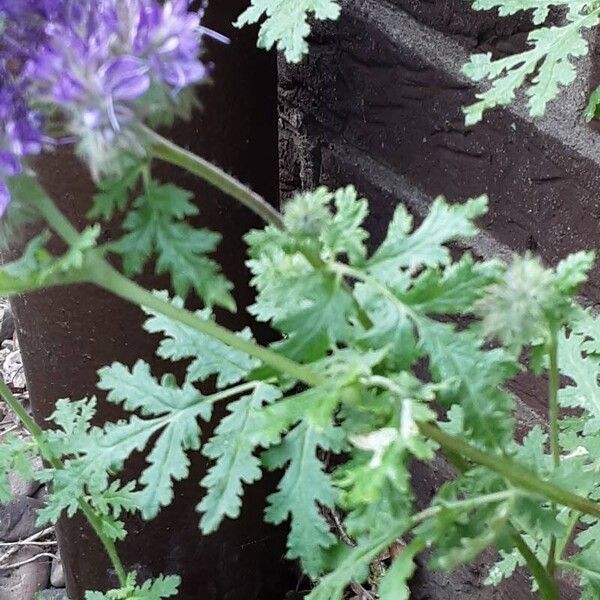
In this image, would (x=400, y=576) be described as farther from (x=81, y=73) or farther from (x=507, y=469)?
Result: (x=81, y=73)

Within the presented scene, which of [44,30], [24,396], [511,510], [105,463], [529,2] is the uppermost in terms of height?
[529,2]

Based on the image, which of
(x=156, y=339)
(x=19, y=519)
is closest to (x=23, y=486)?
(x=19, y=519)

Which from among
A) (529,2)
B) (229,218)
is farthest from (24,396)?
(529,2)

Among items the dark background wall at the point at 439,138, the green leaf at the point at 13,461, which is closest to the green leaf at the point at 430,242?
the dark background wall at the point at 439,138

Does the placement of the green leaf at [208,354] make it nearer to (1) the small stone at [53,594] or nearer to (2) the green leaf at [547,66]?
(2) the green leaf at [547,66]

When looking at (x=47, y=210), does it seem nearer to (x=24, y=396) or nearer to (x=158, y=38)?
(x=158, y=38)
